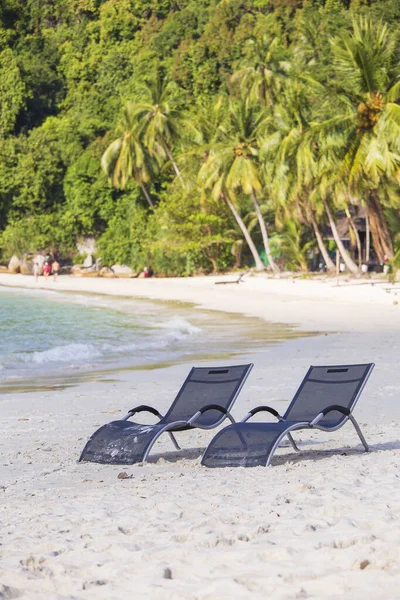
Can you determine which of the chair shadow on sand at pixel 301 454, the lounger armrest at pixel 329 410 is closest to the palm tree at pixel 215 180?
the chair shadow on sand at pixel 301 454

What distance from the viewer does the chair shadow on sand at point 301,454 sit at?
5.91 m

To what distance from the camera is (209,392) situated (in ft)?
21.0

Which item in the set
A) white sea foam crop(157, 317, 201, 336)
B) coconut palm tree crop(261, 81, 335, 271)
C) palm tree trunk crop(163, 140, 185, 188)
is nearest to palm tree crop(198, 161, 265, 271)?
coconut palm tree crop(261, 81, 335, 271)

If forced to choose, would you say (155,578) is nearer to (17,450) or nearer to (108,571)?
(108,571)

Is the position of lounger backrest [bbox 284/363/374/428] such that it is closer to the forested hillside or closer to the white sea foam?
the white sea foam

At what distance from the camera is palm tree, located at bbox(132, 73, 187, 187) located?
144ft

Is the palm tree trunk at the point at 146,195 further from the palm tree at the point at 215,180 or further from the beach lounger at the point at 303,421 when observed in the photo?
the beach lounger at the point at 303,421

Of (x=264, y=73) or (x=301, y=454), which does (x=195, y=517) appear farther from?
(x=264, y=73)

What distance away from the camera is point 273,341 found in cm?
1487

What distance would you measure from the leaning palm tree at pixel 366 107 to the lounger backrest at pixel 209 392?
63.1ft

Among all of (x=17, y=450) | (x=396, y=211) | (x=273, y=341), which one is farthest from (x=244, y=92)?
(x=17, y=450)

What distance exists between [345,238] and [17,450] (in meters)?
32.0

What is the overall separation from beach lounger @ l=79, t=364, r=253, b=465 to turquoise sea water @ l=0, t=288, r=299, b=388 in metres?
4.94

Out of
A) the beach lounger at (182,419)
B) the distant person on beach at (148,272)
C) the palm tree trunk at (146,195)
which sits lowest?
the distant person on beach at (148,272)
